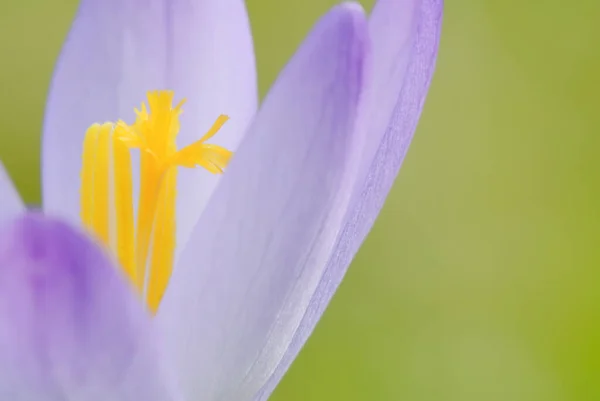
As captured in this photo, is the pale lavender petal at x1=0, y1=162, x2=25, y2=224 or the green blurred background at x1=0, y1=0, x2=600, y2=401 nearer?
the pale lavender petal at x1=0, y1=162, x2=25, y2=224

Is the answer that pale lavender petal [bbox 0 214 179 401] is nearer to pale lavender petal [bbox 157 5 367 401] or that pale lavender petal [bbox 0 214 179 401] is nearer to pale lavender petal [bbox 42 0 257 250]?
pale lavender petal [bbox 157 5 367 401]

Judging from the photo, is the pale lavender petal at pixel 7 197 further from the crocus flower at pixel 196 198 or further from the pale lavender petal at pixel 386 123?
the pale lavender petal at pixel 386 123

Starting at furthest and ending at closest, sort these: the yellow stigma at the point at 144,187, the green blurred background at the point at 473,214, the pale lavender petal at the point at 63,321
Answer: the green blurred background at the point at 473,214, the yellow stigma at the point at 144,187, the pale lavender petal at the point at 63,321

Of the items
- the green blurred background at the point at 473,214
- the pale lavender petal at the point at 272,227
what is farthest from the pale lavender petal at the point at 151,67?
the green blurred background at the point at 473,214

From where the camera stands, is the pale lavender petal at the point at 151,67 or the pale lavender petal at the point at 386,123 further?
the pale lavender petal at the point at 151,67

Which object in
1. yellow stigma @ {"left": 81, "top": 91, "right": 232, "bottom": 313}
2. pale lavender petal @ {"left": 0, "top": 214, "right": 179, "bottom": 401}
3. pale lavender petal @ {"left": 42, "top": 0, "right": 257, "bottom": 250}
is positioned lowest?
pale lavender petal @ {"left": 0, "top": 214, "right": 179, "bottom": 401}

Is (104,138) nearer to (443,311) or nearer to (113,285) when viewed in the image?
(113,285)

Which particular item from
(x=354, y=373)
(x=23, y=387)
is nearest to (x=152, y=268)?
(x=23, y=387)

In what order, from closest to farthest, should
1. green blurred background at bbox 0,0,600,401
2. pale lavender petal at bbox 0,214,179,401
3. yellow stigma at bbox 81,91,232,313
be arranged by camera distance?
pale lavender petal at bbox 0,214,179,401
yellow stigma at bbox 81,91,232,313
green blurred background at bbox 0,0,600,401

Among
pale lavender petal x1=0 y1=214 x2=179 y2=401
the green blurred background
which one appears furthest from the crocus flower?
the green blurred background
